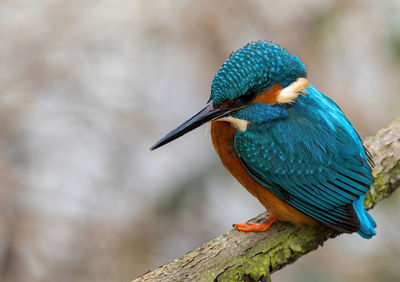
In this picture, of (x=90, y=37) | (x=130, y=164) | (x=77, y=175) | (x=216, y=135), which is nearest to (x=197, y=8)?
(x=90, y=37)

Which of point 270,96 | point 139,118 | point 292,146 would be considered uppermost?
point 139,118

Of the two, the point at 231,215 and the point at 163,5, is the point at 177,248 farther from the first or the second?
the point at 163,5

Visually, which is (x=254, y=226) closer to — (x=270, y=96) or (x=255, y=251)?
(x=255, y=251)

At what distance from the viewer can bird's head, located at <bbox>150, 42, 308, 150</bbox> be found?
2723mm

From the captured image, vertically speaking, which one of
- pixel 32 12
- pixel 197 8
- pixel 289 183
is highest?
pixel 32 12

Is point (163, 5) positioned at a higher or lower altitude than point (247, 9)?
higher

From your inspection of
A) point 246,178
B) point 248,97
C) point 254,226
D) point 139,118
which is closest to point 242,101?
point 248,97

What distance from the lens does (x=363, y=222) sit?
2.84m

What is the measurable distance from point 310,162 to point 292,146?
0.39ft

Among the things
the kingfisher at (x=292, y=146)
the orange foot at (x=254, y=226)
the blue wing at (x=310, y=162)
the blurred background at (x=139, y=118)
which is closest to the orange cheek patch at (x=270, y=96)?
the kingfisher at (x=292, y=146)

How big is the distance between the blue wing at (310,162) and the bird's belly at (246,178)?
7 centimetres

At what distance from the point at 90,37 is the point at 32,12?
576 mm

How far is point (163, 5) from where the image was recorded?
536 centimetres

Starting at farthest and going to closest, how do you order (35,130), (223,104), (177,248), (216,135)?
1. (35,130)
2. (177,248)
3. (216,135)
4. (223,104)
